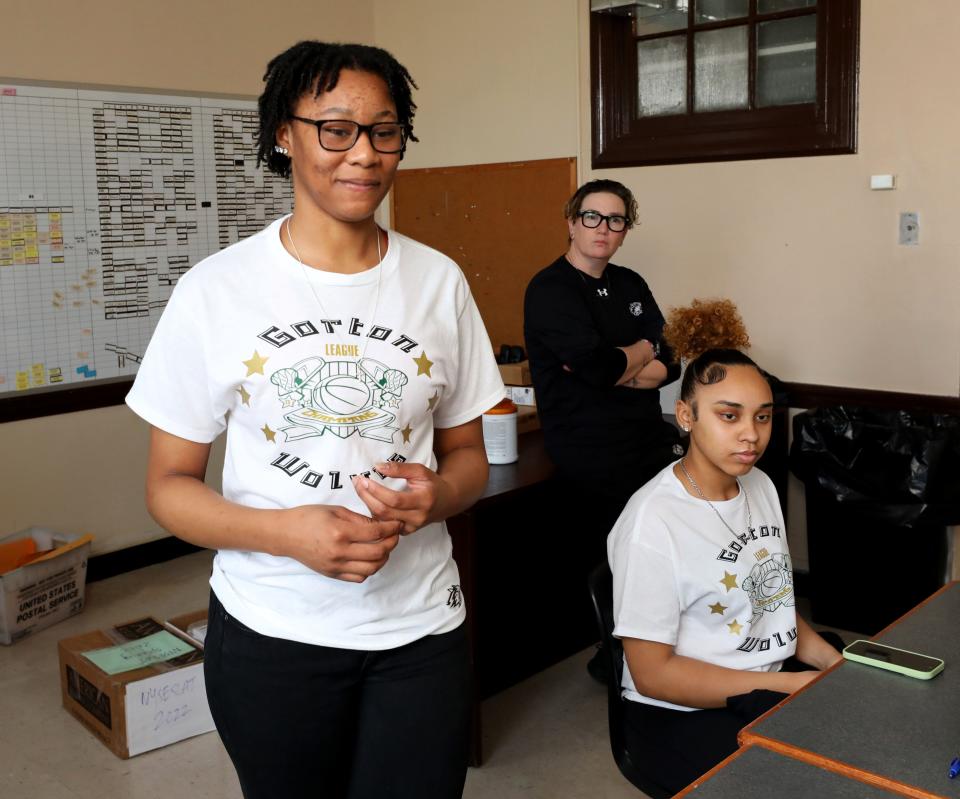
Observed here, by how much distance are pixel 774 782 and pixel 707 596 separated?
0.73 m

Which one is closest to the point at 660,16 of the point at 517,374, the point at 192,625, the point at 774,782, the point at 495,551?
the point at 517,374

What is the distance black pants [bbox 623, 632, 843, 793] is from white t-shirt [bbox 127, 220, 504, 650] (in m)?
0.69

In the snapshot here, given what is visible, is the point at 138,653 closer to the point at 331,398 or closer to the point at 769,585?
the point at 769,585

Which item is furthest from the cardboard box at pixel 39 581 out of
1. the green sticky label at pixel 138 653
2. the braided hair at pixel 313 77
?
the braided hair at pixel 313 77

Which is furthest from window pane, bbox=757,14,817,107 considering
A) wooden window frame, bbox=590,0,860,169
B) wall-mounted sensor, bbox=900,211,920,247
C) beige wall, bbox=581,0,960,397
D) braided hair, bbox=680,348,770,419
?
braided hair, bbox=680,348,770,419

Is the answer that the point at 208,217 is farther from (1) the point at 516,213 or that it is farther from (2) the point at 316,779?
(2) the point at 316,779

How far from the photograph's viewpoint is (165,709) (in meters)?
2.95

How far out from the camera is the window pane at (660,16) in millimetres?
4062

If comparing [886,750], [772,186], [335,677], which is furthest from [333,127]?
[772,186]

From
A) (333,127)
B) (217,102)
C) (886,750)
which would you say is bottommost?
(886,750)

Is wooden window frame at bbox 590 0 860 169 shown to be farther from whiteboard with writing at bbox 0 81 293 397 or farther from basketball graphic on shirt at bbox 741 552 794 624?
basketball graphic on shirt at bbox 741 552 794 624

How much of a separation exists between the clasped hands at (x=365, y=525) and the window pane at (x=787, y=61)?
10.0 feet

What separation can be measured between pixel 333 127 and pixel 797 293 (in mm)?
2951

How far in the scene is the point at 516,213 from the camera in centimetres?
470
